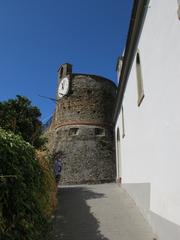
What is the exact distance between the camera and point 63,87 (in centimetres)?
2491

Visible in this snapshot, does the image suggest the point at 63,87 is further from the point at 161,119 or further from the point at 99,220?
the point at 161,119

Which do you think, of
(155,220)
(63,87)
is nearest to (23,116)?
(155,220)

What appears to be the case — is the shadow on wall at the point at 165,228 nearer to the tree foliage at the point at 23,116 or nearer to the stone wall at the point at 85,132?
the tree foliage at the point at 23,116

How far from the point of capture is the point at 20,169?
3.91 metres

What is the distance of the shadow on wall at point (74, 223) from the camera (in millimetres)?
6277

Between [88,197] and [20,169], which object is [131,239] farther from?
[88,197]

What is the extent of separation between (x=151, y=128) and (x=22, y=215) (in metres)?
→ 3.70

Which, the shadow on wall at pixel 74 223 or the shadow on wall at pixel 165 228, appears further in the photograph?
the shadow on wall at pixel 74 223

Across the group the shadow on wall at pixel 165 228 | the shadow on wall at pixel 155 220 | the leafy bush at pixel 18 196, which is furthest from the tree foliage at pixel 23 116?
the leafy bush at pixel 18 196

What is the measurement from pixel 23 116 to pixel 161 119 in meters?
8.13

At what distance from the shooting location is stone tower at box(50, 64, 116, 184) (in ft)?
71.2

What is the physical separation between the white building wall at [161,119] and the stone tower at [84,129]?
14519mm

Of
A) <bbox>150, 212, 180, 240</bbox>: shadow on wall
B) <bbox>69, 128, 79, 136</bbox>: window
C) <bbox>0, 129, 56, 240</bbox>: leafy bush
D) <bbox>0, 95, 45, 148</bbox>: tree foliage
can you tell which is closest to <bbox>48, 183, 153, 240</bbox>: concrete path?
<bbox>150, 212, 180, 240</bbox>: shadow on wall

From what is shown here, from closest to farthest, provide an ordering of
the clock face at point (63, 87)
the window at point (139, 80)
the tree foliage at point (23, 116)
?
the window at point (139, 80) → the tree foliage at point (23, 116) → the clock face at point (63, 87)
